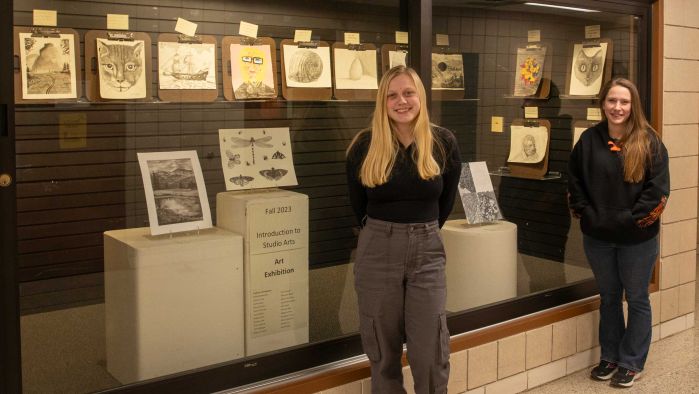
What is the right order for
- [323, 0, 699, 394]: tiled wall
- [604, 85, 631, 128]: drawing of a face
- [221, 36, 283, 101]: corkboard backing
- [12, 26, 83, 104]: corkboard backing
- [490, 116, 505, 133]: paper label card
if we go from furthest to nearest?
1. [490, 116, 505, 133]: paper label card
2. [323, 0, 699, 394]: tiled wall
3. [604, 85, 631, 128]: drawing of a face
4. [221, 36, 283, 101]: corkboard backing
5. [12, 26, 83, 104]: corkboard backing

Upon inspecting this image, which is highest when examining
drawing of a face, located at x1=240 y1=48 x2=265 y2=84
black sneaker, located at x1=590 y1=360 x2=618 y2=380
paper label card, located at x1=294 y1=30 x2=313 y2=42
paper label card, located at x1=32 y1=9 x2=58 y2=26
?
paper label card, located at x1=294 y1=30 x2=313 y2=42

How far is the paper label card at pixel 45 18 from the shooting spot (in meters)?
2.50

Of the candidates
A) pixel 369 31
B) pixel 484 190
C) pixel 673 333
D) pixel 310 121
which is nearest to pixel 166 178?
pixel 310 121

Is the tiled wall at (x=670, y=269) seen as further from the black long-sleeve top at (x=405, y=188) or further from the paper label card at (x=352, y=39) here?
the paper label card at (x=352, y=39)

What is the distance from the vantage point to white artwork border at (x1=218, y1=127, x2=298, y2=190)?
3.00 meters

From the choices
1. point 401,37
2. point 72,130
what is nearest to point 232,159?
point 72,130

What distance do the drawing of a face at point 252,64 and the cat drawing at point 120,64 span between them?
438 mm

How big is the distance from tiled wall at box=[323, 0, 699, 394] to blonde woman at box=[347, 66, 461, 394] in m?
0.90

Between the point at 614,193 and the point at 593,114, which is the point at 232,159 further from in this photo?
the point at 593,114

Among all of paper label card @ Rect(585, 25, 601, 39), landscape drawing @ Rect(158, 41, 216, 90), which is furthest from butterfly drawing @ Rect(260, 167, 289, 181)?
paper label card @ Rect(585, 25, 601, 39)

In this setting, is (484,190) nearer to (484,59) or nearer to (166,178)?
(484,59)

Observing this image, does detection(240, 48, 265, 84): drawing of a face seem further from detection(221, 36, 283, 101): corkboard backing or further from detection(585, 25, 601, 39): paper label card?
detection(585, 25, 601, 39): paper label card

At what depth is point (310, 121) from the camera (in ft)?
10.6

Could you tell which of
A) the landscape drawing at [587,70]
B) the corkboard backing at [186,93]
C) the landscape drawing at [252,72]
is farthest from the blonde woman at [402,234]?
the landscape drawing at [587,70]
